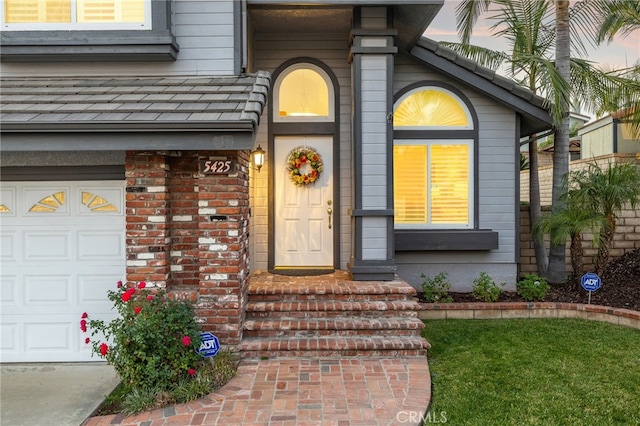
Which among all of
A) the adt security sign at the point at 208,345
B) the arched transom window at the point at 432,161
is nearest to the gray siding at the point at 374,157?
the arched transom window at the point at 432,161

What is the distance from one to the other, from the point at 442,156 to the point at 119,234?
4.78 metres

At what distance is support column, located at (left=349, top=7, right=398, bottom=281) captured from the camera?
550 centimetres

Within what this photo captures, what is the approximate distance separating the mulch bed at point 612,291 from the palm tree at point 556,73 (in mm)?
436

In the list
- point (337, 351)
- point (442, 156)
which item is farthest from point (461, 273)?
point (337, 351)

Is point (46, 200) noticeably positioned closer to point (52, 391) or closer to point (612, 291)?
point (52, 391)

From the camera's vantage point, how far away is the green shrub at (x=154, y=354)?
145 inches

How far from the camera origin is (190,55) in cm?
498

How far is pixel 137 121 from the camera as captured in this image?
379 centimetres

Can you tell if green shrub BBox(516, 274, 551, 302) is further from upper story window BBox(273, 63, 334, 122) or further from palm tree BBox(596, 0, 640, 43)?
palm tree BBox(596, 0, 640, 43)

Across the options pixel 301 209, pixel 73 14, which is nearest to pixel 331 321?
pixel 301 209

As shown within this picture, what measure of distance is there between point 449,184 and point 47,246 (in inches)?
218

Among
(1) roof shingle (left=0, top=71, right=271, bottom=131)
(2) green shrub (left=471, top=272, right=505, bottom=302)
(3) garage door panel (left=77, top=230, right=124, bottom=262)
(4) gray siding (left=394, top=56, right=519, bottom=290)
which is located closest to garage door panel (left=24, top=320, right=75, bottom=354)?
(3) garage door panel (left=77, top=230, right=124, bottom=262)

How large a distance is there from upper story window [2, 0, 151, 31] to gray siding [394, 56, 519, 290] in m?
3.86

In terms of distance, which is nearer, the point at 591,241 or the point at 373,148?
the point at 373,148
